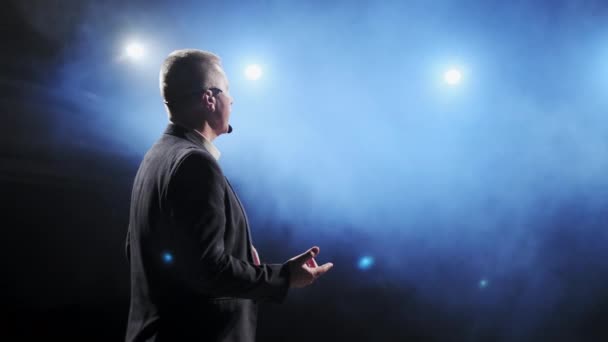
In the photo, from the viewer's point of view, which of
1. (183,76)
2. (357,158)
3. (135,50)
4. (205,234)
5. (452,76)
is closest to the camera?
(205,234)

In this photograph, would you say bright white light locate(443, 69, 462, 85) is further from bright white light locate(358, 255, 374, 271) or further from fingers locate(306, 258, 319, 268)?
fingers locate(306, 258, 319, 268)

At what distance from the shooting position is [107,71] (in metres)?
3.46

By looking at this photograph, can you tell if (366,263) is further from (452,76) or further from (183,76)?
(183,76)

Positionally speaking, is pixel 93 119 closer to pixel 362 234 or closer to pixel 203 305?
pixel 362 234

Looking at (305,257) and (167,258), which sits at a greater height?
(305,257)

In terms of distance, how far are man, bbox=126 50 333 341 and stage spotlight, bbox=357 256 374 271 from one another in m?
2.86

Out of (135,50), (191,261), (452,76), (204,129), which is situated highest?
(452,76)

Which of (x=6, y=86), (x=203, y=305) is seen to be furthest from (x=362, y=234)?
(x=6, y=86)

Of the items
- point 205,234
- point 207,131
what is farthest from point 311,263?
point 207,131

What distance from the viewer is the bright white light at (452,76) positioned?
11.8 feet

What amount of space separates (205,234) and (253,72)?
10.4ft

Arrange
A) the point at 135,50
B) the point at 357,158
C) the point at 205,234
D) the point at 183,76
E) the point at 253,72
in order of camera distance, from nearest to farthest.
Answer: the point at 205,234 → the point at 183,76 → the point at 135,50 → the point at 253,72 → the point at 357,158

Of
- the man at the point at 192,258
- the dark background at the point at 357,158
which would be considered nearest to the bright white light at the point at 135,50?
the dark background at the point at 357,158

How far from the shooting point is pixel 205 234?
3.07 ft
